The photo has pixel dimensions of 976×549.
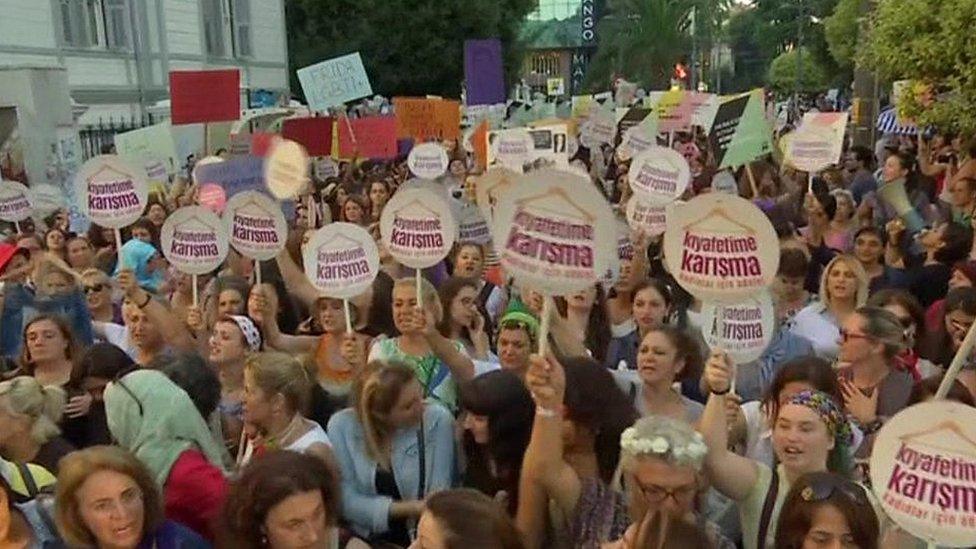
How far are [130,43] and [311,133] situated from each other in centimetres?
1311

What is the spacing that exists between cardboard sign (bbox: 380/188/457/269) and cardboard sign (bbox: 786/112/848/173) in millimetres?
4506

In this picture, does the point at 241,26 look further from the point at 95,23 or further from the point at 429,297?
the point at 429,297

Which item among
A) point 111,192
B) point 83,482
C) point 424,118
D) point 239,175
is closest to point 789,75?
point 424,118

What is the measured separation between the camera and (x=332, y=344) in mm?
4980

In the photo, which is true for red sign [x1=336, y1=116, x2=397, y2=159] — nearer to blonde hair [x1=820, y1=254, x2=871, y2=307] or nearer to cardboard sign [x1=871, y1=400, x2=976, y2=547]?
blonde hair [x1=820, y1=254, x2=871, y2=307]

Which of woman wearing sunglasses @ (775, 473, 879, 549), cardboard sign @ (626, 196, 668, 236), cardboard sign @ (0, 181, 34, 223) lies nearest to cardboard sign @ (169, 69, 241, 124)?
cardboard sign @ (0, 181, 34, 223)

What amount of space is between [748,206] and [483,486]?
4.08ft

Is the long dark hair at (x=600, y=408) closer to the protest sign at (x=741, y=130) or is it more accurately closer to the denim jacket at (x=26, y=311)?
the denim jacket at (x=26, y=311)

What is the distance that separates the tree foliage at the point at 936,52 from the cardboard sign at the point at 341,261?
532 centimetres

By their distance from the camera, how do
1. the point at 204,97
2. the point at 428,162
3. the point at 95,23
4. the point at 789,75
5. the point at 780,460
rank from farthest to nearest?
the point at 789,75, the point at 95,23, the point at 428,162, the point at 204,97, the point at 780,460

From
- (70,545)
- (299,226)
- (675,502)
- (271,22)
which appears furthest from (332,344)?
(271,22)

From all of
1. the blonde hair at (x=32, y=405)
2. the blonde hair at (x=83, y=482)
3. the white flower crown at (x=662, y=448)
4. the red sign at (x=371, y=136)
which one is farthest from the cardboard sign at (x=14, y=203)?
the white flower crown at (x=662, y=448)

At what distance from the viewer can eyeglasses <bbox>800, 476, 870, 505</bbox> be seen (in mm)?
2643

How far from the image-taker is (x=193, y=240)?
5820 mm
